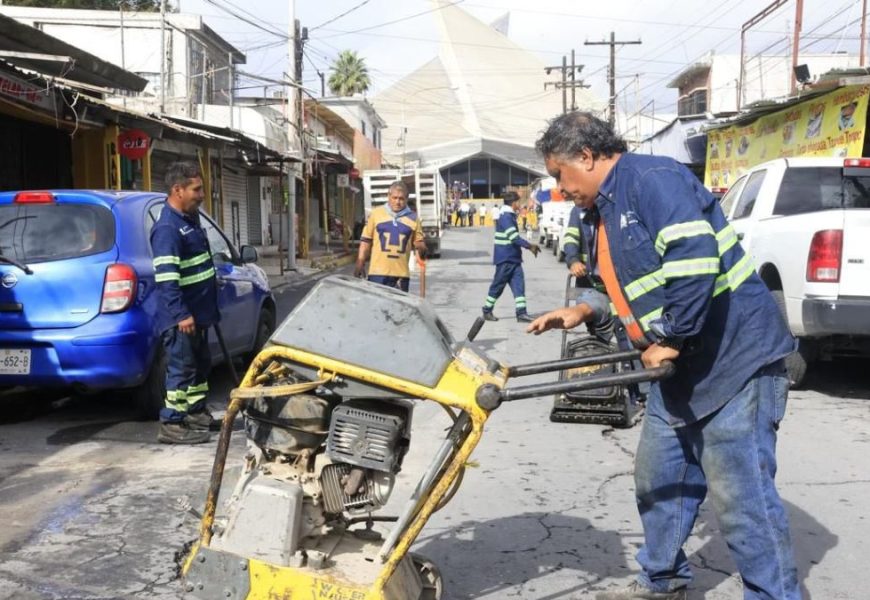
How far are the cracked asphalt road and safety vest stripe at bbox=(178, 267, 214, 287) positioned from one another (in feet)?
3.65

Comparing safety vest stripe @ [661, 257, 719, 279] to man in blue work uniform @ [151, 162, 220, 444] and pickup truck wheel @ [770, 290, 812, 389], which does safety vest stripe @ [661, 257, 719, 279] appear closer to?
man in blue work uniform @ [151, 162, 220, 444]

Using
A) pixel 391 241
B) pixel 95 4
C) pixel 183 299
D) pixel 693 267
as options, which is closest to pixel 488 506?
pixel 693 267

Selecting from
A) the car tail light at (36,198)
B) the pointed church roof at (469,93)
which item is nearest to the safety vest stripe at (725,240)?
the car tail light at (36,198)

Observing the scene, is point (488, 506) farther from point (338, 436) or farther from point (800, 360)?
point (800, 360)

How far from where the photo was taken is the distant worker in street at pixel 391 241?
29.7ft

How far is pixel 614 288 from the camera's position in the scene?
3387 mm

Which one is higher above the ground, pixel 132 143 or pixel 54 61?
pixel 54 61

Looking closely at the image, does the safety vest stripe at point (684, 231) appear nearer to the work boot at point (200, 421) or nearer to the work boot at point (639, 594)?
the work boot at point (639, 594)

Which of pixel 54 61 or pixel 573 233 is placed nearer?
pixel 573 233

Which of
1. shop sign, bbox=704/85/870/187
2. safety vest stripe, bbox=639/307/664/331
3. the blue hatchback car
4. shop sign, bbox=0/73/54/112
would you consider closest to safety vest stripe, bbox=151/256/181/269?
the blue hatchback car

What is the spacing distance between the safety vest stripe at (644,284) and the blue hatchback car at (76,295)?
4.12m

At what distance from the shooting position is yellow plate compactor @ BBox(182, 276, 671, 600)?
2906 millimetres

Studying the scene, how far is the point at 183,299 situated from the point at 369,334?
3.41 metres

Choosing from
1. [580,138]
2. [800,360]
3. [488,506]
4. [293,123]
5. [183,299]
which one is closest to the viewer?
[580,138]
